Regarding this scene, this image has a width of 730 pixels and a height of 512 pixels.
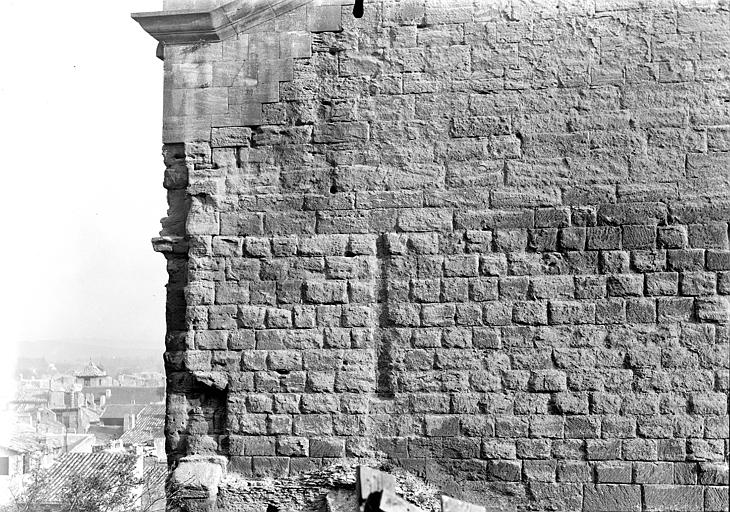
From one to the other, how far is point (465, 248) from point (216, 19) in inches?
97.4

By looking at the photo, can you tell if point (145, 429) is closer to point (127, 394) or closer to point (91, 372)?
point (127, 394)

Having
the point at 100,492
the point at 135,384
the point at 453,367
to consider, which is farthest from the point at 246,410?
the point at 135,384

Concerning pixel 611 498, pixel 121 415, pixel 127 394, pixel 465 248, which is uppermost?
pixel 465 248

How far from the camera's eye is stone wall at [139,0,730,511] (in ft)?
17.0

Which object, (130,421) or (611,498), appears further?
(130,421)

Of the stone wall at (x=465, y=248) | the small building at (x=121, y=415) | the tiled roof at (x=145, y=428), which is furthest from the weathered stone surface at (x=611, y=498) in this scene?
the small building at (x=121, y=415)

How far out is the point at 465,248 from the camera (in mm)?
5402

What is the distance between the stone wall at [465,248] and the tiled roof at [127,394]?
1868 inches

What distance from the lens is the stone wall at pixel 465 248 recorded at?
5172 millimetres

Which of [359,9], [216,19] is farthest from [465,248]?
[216,19]

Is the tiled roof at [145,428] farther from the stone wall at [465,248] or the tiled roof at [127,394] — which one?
the stone wall at [465,248]

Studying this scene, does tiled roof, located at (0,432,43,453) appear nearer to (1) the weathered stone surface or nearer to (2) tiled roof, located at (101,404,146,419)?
(2) tiled roof, located at (101,404,146,419)

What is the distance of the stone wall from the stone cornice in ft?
0.21

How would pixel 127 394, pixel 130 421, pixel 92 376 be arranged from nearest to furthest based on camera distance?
pixel 130 421 < pixel 127 394 < pixel 92 376
